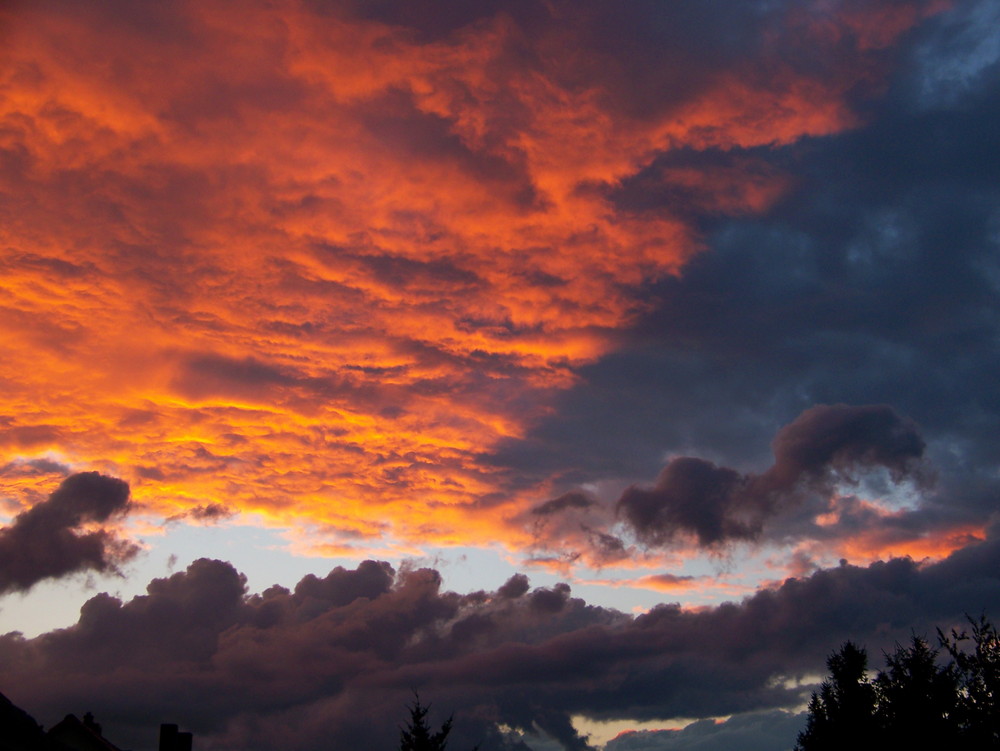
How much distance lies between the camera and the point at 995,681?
36438 millimetres

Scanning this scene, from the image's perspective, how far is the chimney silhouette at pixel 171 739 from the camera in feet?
137

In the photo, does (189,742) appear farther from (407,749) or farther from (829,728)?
(829,728)

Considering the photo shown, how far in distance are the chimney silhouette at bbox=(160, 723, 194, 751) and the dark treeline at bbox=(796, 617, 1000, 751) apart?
3684cm

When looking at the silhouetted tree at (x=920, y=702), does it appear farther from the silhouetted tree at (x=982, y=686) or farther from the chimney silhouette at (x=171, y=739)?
the chimney silhouette at (x=171, y=739)

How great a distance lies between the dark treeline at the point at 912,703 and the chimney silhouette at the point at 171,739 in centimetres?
3684

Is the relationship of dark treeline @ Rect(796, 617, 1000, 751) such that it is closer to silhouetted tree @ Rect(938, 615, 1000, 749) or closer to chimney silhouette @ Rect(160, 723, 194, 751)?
silhouetted tree @ Rect(938, 615, 1000, 749)

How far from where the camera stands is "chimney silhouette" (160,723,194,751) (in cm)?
4184

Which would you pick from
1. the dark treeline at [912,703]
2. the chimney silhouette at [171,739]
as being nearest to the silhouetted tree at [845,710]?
the dark treeline at [912,703]

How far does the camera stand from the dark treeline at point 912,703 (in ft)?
122

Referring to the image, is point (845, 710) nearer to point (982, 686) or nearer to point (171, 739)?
point (982, 686)

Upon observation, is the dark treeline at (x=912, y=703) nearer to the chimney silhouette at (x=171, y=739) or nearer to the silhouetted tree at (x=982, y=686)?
the silhouetted tree at (x=982, y=686)

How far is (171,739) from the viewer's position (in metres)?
42.2

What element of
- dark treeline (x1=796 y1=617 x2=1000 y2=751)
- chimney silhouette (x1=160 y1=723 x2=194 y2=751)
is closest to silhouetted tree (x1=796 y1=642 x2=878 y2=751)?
dark treeline (x1=796 y1=617 x2=1000 y2=751)

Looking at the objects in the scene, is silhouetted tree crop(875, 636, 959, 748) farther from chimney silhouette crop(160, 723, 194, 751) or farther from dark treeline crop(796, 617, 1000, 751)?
chimney silhouette crop(160, 723, 194, 751)
